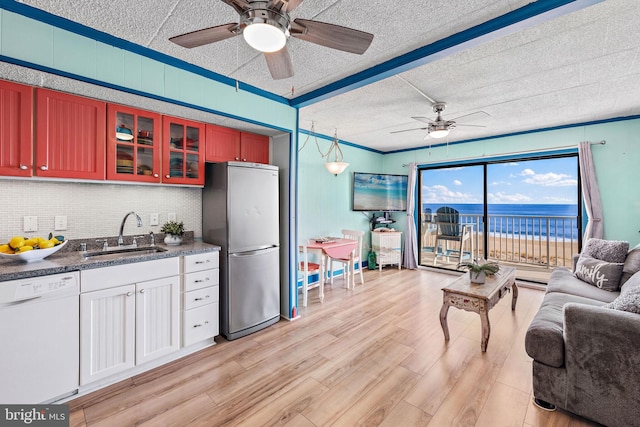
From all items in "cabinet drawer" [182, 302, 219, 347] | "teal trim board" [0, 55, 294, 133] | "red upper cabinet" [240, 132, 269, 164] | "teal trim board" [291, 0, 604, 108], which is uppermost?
"teal trim board" [291, 0, 604, 108]

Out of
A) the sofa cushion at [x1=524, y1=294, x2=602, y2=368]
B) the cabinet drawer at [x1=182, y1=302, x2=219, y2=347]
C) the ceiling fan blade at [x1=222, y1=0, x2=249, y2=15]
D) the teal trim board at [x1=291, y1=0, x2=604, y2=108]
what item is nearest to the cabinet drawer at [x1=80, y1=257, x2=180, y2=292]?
the cabinet drawer at [x1=182, y1=302, x2=219, y2=347]

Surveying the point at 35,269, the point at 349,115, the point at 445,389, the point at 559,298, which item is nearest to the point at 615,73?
the point at 559,298

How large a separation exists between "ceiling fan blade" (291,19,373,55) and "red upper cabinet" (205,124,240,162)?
65.7 inches

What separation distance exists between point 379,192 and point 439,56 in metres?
3.72

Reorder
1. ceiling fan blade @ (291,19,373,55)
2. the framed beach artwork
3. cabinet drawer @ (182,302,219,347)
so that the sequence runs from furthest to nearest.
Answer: the framed beach artwork < cabinet drawer @ (182,302,219,347) < ceiling fan blade @ (291,19,373,55)

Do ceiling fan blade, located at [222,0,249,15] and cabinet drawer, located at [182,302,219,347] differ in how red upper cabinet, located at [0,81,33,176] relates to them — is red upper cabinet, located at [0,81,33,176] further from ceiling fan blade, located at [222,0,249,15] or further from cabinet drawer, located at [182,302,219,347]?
ceiling fan blade, located at [222,0,249,15]

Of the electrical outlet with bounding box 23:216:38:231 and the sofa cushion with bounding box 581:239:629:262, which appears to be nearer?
the electrical outlet with bounding box 23:216:38:231

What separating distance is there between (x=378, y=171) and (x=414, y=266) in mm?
2127

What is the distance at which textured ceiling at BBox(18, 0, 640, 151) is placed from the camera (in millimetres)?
1705

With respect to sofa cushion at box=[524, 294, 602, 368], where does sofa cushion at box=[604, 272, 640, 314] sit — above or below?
above

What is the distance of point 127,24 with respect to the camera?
1.83 m

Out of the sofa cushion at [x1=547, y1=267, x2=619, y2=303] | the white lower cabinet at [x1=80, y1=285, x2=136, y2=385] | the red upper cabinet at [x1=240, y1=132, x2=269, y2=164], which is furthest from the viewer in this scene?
the red upper cabinet at [x1=240, y1=132, x2=269, y2=164]

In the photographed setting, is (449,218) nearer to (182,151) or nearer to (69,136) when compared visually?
(182,151)

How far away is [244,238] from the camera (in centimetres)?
278
